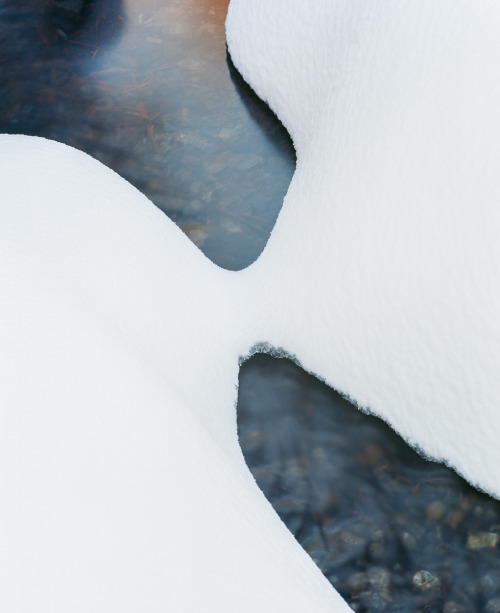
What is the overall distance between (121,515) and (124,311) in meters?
0.25

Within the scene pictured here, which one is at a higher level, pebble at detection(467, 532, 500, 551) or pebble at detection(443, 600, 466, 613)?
pebble at detection(467, 532, 500, 551)

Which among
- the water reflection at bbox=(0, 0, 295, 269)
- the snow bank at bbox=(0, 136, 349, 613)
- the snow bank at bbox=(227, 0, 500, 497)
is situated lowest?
the water reflection at bbox=(0, 0, 295, 269)

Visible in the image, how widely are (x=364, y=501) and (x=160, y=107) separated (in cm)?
70

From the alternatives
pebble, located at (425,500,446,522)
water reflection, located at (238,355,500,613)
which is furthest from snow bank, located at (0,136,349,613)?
pebble, located at (425,500,446,522)

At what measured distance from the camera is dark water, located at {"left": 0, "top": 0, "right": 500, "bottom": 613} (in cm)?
66

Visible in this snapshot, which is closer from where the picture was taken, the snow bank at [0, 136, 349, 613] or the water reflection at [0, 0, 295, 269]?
the snow bank at [0, 136, 349, 613]

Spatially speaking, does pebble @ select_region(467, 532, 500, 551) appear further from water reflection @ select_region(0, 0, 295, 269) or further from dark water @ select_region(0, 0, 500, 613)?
water reflection @ select_region(0, 0, 295, 269)

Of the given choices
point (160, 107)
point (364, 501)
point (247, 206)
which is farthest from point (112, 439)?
point (160, 107)

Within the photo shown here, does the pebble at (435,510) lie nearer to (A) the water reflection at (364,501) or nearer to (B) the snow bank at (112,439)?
(A) the water reflection at (364,501)

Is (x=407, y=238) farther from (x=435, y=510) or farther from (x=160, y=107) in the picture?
(x=160, y=107)

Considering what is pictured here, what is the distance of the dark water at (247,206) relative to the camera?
0.66 m

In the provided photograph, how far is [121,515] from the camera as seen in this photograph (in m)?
0.48

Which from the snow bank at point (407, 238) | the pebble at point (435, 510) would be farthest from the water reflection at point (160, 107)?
the pebble at point (435, 510)

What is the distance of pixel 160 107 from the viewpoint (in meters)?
1.10
